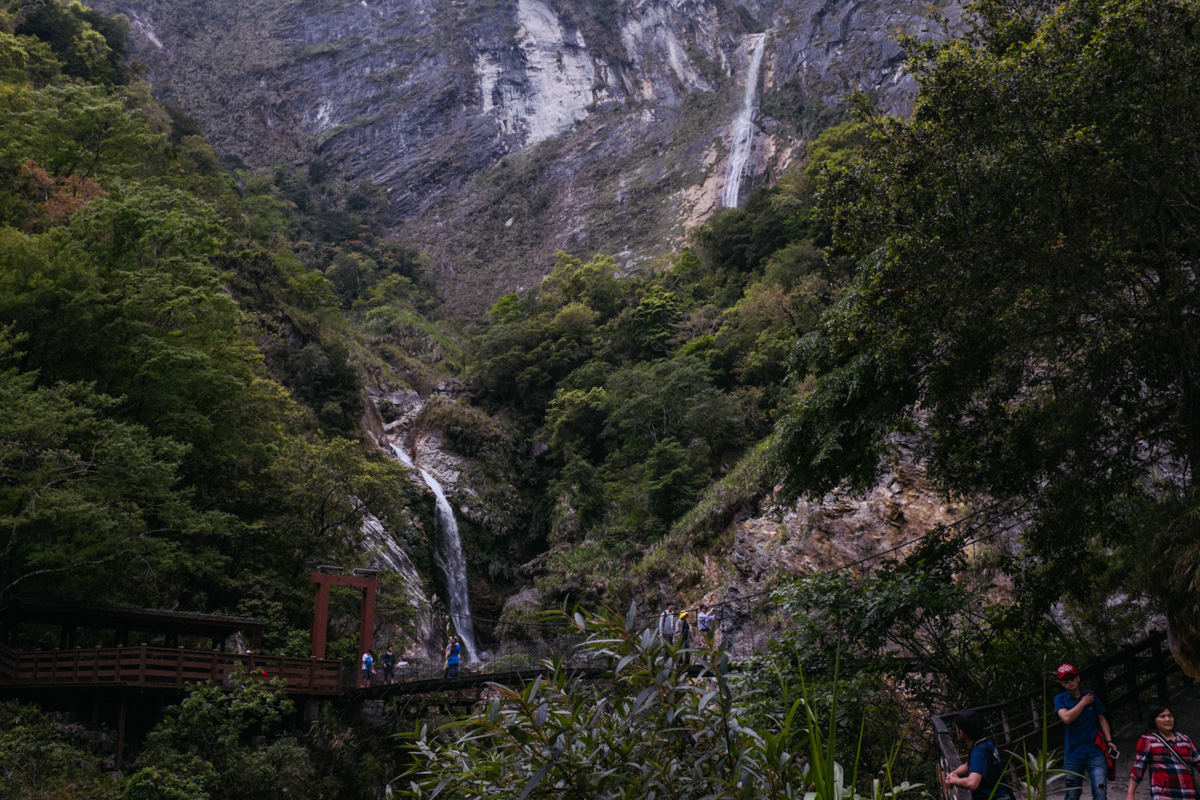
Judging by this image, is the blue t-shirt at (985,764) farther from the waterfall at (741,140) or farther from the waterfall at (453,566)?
the waterfall at (741,140)

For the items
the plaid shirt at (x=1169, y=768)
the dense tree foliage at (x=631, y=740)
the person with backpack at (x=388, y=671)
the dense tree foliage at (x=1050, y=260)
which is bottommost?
the person with backpack at (x=388, y=671)

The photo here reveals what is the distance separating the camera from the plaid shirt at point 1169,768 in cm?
416


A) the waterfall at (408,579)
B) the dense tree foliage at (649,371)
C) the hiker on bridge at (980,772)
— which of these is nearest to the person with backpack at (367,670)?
the waterfall at (408,579)

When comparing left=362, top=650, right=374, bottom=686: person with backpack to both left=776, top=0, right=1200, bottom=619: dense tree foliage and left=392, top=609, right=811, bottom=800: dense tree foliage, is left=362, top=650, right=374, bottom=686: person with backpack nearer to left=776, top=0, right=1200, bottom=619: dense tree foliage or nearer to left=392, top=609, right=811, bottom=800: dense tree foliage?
left=776, top=0, right=1200, bottom=619: dense tree foliage

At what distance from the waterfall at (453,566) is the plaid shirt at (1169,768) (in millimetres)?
19761

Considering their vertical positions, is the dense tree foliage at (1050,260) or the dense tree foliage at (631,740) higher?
the dense tree foliage at (1050,260)

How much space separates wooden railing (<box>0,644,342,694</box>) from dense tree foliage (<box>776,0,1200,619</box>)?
1113 cm

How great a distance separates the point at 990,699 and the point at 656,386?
1879 centimetres

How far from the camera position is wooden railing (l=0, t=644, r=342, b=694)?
11719mm

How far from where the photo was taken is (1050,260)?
6.73 metres

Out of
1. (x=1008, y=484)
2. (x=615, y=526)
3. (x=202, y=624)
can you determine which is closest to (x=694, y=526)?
(x=615, y=526)

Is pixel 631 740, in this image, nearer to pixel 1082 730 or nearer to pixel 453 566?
pixel 1082 730

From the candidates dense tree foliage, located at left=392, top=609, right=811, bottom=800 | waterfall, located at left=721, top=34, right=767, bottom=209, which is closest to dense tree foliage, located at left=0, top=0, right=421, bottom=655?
dense tree foliage, located at left=392, top=609, right=811, bottom=800

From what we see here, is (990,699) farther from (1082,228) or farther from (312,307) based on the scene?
(312,307)
